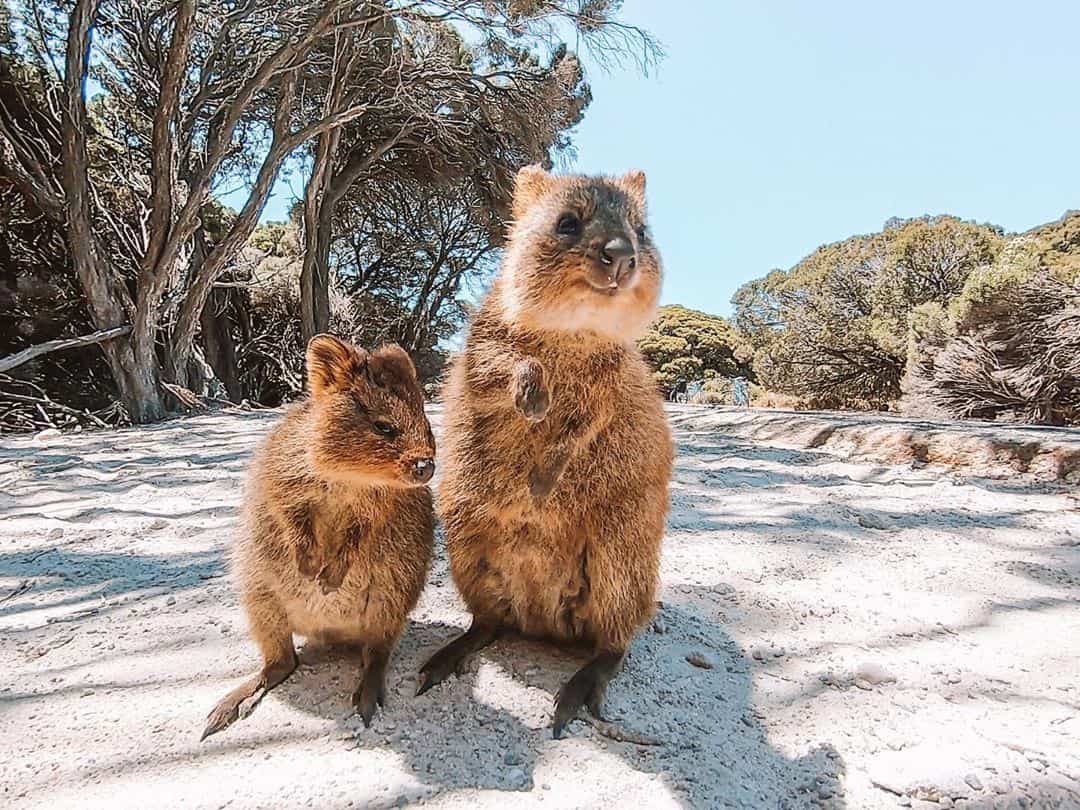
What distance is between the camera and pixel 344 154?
12070 millimetres

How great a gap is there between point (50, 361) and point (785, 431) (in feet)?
31.8

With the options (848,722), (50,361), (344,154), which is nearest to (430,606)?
(848,722)

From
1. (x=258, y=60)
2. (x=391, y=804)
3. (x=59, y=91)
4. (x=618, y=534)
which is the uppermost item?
(x=258, y=60)

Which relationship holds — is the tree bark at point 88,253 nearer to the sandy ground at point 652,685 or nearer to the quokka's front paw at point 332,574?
the sandy ground at point 652,685

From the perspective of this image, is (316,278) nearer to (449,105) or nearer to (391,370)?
(449,105)

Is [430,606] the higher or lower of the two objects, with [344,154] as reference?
lower

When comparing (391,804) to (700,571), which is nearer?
(391,804)

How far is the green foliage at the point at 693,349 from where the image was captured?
55.4ft

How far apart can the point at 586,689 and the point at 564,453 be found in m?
0.56

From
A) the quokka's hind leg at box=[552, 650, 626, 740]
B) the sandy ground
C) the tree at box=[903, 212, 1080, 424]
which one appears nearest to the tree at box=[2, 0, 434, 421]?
the sandy ground

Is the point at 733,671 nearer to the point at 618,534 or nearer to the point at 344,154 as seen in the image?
the point at 618,534

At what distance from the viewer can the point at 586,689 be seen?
156 cm

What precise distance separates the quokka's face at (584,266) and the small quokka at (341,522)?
37 centimetres

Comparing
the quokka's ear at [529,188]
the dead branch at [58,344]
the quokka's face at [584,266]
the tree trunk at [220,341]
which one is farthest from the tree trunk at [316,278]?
the quokka's face at [584,266]
